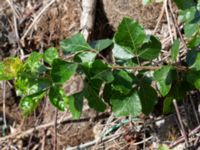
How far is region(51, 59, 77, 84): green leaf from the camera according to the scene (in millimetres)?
1541

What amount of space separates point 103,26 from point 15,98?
62 cm

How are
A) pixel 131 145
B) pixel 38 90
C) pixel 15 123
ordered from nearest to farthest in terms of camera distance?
pixel 38 90 → pixel 131 145 → pixel 15 123

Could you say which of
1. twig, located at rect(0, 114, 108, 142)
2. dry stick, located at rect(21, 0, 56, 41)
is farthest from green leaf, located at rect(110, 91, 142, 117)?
dry stick, located at rect(21, 0, 56, 41)

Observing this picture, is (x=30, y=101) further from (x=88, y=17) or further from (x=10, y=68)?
(x=88, y=17)

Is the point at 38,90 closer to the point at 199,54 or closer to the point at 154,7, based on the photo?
the point at 199,54

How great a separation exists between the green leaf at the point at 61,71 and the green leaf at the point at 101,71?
0.07 metres

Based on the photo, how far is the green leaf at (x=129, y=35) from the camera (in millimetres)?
1572

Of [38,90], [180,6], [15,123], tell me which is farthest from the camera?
[15,123]

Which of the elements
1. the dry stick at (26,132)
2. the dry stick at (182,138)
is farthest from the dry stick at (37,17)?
the dry stick at (182,138)

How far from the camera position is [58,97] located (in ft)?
5.53

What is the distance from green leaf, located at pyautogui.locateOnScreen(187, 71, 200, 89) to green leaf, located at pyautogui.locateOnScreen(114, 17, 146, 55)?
22cm

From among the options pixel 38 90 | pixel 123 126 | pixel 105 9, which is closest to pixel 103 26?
pixel 105 9

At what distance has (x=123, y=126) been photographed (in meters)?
2.19

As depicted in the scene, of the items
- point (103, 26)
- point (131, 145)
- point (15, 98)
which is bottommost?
point (131, 145)
